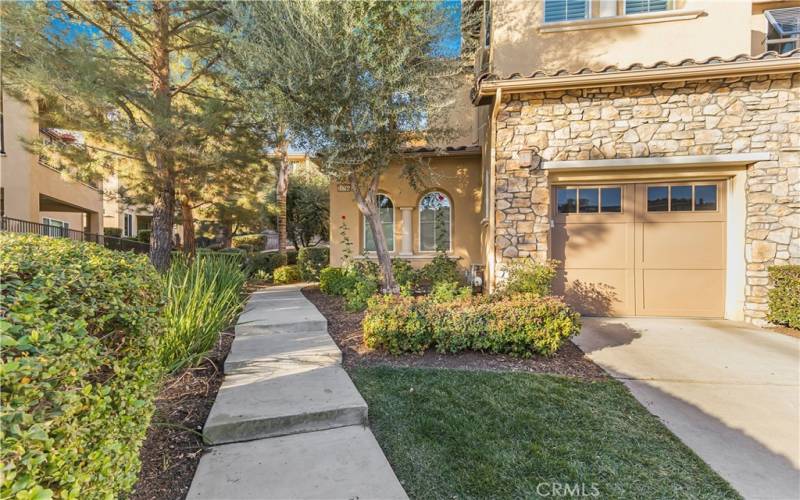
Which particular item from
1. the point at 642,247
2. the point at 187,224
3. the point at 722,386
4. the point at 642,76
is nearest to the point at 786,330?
the point at 642,247

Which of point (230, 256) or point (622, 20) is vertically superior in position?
point (622, 20)

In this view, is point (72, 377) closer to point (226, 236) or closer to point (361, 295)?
point (361, 295)

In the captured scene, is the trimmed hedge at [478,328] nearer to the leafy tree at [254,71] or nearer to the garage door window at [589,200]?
the garage door window at [589,200]

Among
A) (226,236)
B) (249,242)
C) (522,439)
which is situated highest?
(226,236)

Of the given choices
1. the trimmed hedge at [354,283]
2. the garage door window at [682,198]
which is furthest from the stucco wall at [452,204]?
the garage door window at [682,198]

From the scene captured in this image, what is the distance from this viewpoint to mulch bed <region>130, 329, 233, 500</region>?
212 cm

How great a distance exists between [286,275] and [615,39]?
1022 cm

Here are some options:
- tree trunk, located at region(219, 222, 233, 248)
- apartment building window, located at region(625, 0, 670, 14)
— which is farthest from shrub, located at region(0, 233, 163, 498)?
tree trunk, located at region(219, 222, 233, 248)

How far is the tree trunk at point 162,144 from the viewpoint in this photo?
6.80 metres

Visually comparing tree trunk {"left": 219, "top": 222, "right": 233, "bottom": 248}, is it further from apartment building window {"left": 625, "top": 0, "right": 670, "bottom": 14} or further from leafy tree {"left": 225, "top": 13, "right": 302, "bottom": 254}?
apartment building window {"left": 625, "top": 0, "right": 670, "bottom": 14}

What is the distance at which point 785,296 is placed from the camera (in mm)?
5535

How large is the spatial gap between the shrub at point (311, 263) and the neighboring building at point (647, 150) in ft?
20.0

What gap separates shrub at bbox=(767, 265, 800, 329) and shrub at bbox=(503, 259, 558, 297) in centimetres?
351

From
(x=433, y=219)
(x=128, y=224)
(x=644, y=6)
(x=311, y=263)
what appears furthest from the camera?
(x=128, y=224)
